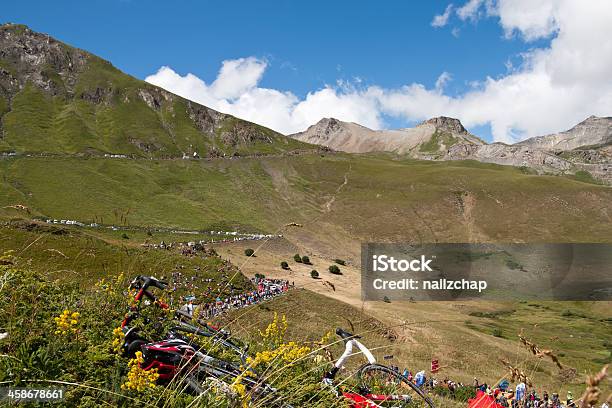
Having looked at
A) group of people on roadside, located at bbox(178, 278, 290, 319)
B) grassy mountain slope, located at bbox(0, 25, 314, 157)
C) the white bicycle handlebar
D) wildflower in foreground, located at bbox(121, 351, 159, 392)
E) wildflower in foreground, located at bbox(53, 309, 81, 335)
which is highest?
grassy mountain slope, located at bbox(0, 25, 314, 157)

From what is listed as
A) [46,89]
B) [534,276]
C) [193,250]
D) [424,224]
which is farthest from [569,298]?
[46,89]

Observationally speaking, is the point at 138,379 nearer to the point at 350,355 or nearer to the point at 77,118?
the point at 350,355

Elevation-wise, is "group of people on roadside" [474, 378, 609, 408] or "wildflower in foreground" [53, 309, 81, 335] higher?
"wildflower in foreground" [53, 309, 81, 335]

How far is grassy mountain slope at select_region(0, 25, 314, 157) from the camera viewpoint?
474ft

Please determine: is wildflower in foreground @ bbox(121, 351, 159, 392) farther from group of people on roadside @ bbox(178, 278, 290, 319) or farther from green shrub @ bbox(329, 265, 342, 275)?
green shrub @ bbox(329, 265, 342, 275)

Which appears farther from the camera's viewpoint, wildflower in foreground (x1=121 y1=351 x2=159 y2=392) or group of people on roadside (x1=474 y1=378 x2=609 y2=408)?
group of people on roadside (x1=474 y1=378 x2=609 y2=408)

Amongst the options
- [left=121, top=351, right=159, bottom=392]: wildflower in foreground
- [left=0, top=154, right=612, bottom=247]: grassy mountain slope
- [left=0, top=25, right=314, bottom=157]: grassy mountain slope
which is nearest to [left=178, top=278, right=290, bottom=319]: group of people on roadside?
[left=121, top=351, right=159, bottom=392]: wildflower in foreground

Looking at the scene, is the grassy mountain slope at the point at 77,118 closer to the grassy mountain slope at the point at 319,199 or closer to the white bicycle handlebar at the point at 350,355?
the grassy mountain slope at the point at 319,199
